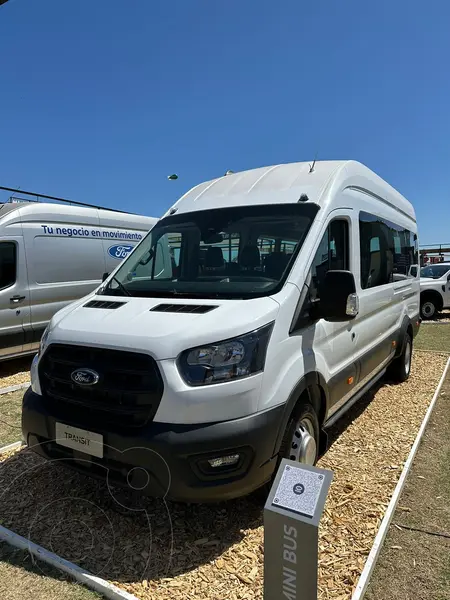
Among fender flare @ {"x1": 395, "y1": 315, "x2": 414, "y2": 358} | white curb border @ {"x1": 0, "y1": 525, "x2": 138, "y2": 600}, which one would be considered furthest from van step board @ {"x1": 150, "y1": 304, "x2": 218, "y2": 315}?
fender flare @ {"x1": 395, "y1": 315, "x2": 414, "y2": 358}

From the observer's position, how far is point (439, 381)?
6379 millimetres

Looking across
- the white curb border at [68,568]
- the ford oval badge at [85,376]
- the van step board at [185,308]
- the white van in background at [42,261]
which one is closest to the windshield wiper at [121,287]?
the van step board at [185,308]

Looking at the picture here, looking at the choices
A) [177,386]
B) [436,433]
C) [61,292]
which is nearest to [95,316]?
[177,386]

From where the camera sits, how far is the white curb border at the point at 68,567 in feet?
7.35

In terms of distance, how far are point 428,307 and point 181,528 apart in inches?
555

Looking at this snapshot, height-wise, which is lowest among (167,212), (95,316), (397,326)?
(397,326)

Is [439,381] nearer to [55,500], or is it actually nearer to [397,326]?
[397,326]

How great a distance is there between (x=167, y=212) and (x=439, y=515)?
3307 millimetres

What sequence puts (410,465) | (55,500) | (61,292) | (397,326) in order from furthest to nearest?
(61,292) → (397,326) → (410,465) → (55,500)

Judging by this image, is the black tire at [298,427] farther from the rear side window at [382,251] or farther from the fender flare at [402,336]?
the fender flare at [402,336]

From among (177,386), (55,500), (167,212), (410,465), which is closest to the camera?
(177,386)

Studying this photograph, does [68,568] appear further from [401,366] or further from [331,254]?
[401,366]

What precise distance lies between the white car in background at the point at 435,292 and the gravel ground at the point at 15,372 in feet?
40.9

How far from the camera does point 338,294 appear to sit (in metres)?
2.92
